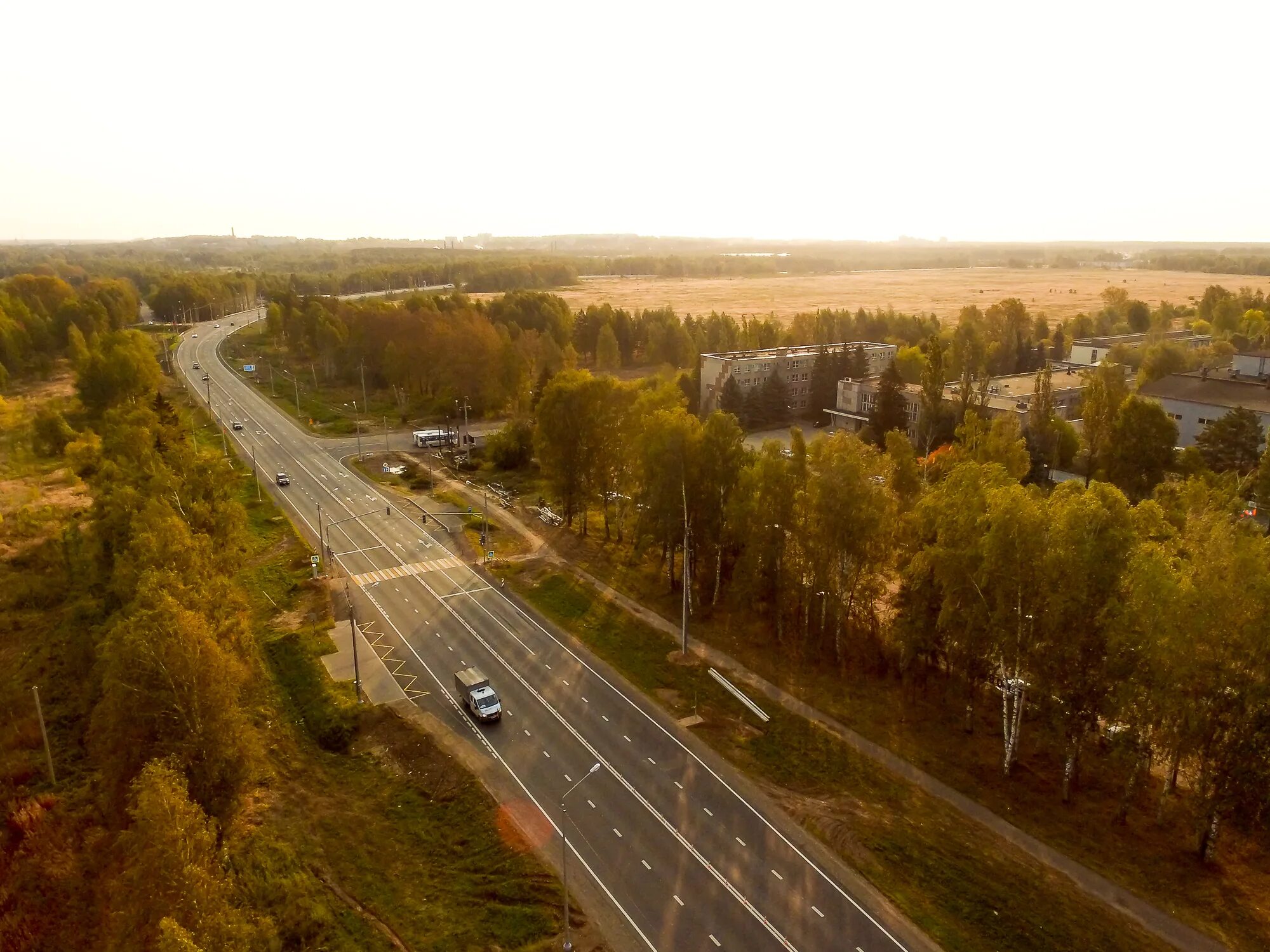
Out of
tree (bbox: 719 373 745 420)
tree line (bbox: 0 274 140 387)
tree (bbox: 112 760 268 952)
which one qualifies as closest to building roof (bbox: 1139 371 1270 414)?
tree (bbox: 719 373 745 420)

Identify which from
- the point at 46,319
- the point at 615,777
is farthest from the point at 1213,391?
the point at 46,319

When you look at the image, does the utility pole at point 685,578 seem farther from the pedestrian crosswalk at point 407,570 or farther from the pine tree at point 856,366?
the pine tree at point 856,366

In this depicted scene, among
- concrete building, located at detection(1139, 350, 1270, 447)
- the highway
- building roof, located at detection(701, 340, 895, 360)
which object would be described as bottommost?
the highway

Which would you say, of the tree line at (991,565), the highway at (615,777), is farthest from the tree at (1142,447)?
the highway at (615,777)

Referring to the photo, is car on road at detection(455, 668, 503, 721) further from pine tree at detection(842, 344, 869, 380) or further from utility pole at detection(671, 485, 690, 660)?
pine tree at detection(842, 344, 869, 380)

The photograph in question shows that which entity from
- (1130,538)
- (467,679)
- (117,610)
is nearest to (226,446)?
(117,610)

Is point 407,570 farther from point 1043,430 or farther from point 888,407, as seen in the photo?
point 1043,430
